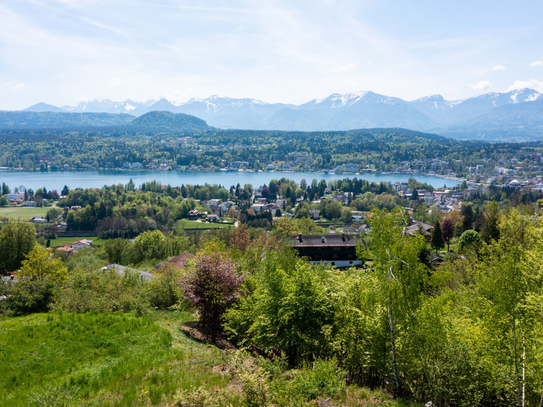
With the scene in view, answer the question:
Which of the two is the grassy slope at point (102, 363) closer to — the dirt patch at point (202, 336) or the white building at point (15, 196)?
the dirt patch at point (202, 336)

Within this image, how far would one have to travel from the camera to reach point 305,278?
35.3 feet

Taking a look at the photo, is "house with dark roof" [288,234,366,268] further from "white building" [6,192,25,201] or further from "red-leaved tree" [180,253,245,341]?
"white building" [6,192,25,201]

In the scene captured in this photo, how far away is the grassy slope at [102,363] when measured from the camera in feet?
25.2

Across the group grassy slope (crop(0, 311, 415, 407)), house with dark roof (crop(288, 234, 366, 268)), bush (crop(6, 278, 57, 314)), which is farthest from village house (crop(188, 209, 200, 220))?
grassy slope (crop(0, 311, 415, 407))

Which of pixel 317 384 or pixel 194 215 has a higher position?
pixel 317 384

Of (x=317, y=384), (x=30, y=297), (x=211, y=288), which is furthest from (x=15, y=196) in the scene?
(x=317, y=384)

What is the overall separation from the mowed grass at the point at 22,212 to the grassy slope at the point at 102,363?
92150 millimetres

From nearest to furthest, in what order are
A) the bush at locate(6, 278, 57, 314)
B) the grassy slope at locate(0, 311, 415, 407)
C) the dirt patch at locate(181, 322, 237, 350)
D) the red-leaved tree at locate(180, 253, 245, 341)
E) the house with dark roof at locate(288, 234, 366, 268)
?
the grassy slope at locate(0, 311, 415, 407), the dirt patch at locate(181, 322, 237, 350), the red-leaved tree at locate(180, 253, 245, 341), the bush at locate(6, 278, 57, 314), the house with dark roof at locate(288, 234, 366, 268)

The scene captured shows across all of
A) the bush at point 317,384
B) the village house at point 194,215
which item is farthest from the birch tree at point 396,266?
the village house at point 194,215

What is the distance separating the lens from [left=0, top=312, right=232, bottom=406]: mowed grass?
7.74 m

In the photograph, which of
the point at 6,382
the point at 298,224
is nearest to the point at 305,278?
the point at 6,382

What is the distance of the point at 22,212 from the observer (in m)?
93.2

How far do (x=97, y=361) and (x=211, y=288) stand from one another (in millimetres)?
4833

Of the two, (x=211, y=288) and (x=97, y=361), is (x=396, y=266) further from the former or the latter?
(x=97, y=361)
